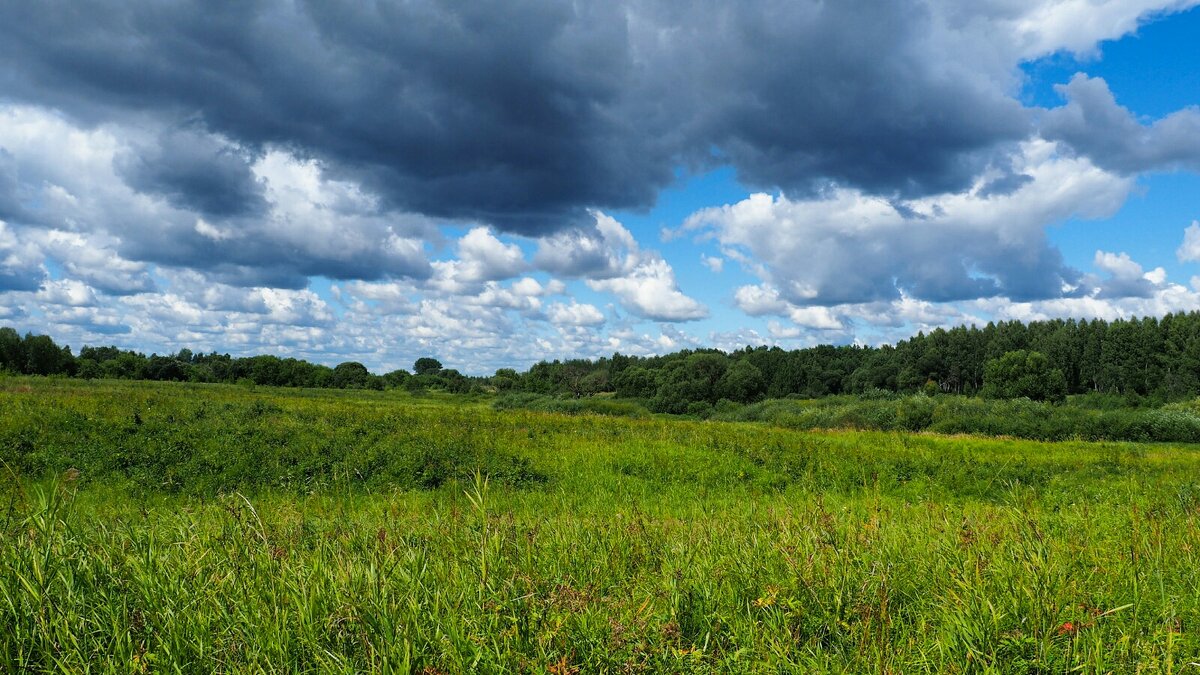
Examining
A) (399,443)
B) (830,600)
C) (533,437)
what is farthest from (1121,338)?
(830,600)

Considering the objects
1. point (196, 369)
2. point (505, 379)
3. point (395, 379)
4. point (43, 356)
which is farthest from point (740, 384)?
point (43, 356)

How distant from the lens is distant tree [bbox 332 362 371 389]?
130 meters

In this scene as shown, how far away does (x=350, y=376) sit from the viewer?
135 metres

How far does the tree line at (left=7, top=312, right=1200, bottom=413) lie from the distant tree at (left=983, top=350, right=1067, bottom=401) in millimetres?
182

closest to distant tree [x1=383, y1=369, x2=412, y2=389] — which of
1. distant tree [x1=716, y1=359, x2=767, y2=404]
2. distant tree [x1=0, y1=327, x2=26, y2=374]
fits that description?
distant tree [x1=0, y1=327, x2=26, y2=374]

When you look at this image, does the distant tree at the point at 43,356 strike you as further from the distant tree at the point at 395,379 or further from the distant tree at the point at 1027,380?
the distant tree at the point at 1027,380

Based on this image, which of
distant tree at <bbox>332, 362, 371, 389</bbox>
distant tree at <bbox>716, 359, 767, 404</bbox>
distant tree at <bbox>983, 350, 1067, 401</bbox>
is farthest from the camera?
distant tree at <bbox>332, 362, 371, 389</bbox>

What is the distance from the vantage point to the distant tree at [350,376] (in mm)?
129500

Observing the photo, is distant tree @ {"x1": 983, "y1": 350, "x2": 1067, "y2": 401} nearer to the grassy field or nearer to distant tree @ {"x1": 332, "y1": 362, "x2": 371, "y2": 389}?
the grassy field

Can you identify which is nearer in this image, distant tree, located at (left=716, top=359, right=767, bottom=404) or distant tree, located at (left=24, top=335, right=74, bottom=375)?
distant tree, located at (left=24, top=335, right=74, bottom=375)

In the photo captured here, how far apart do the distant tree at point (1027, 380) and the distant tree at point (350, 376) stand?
116 metres

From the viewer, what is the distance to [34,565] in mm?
2934

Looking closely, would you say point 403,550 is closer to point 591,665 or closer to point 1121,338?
point 591,665

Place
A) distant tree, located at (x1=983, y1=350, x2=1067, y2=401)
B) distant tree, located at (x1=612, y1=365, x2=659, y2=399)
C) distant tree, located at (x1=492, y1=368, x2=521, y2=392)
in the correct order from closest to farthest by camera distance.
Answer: distant tree, located at (x1=983, y1=350, x2=1067, y2=401) → distant tree, located at (x1=612, y1=365, x2=659, y2=399) → distant tree, located at (x1=492, y1=368, x2=521, y2=392)
